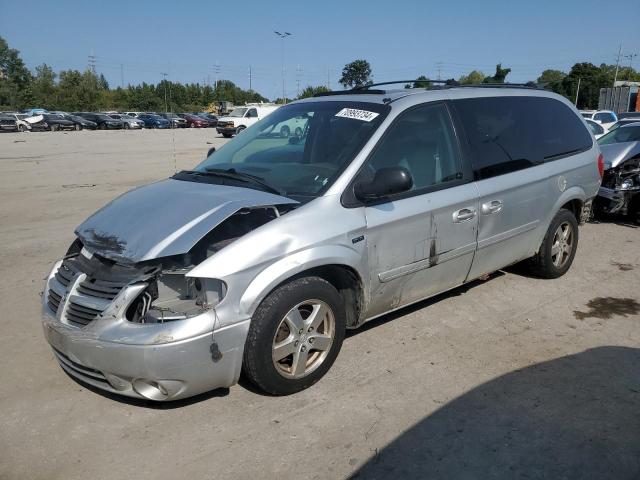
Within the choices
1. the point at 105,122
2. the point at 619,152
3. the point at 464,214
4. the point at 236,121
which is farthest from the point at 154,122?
the point at 464,214

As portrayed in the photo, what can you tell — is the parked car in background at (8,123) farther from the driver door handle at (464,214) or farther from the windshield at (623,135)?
the driver door handle at (464,214)

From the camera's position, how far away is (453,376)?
12.1 ft

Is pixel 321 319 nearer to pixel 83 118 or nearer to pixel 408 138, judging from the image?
pixel 408 138

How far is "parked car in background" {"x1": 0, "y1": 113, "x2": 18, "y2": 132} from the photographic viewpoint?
42.1m

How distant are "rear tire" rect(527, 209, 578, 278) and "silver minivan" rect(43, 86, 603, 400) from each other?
318 mm

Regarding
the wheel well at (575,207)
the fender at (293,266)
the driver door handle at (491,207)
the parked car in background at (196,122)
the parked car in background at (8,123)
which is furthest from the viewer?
the parked car in background at (196,122)

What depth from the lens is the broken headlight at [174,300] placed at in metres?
3.00

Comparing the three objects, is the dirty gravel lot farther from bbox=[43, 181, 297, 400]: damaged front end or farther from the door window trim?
the door window trim

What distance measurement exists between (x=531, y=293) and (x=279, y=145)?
9.27ft

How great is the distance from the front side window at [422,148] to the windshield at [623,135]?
6.43 meters

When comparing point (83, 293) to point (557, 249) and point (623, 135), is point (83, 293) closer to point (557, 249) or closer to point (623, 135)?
point (557, 249)

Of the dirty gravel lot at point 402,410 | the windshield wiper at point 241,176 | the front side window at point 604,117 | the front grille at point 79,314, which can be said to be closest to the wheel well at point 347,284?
the dirty gravel lot at point 402,410

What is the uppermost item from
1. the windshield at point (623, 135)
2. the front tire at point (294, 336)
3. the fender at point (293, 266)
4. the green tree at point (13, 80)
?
the green tree at point (13, 80)

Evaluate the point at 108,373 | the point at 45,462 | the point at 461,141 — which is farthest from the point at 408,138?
the point at 45,462
